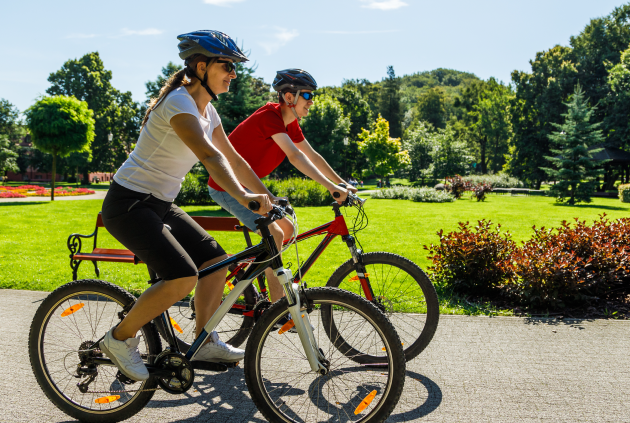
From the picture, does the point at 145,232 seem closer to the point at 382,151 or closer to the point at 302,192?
the point at 302,192

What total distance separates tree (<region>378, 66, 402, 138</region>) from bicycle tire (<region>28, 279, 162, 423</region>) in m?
84.8

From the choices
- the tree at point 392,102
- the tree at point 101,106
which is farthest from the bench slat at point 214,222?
the tree at point 392,102

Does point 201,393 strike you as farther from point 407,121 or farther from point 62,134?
point 407,121

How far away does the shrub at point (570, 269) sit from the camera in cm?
500

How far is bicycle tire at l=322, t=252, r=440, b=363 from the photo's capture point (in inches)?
140

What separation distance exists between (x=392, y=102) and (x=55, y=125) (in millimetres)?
69197

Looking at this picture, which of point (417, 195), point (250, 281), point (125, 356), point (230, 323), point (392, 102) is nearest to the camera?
point (125, 356)

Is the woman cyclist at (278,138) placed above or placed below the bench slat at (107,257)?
above

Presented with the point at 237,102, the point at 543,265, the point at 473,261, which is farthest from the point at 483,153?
the point at 543,265

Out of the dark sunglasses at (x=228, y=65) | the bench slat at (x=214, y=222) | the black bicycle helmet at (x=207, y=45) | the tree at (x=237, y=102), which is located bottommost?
the bench slat at (x=214, y=222)

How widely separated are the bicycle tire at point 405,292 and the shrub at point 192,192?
18.1 m

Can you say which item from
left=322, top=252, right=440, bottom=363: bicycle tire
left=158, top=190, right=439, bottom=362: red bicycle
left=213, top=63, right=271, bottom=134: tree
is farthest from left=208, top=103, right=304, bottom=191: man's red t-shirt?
left=213, top=63, right=271, bottom=134: tree

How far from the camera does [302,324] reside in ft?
8.34

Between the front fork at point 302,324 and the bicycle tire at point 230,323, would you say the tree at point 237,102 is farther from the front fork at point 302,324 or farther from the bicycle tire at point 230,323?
the front fork at point 302,324
